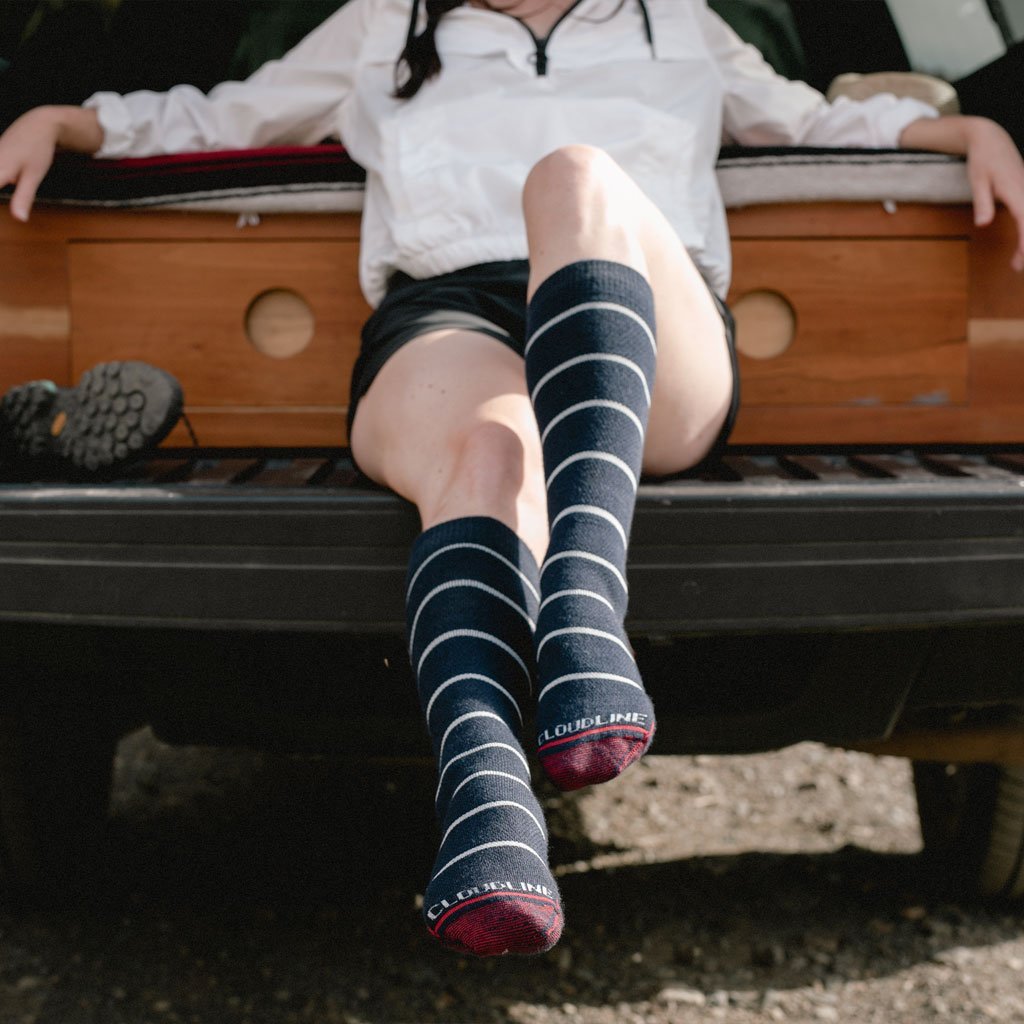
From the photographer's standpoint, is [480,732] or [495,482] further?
[495,482]

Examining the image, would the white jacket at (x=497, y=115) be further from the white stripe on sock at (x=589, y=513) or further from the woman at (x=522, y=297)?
the white stripe on sock at (x=589, y=513)

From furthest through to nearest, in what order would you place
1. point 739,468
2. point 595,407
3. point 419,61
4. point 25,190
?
1. point 419,61
2. point 25,190
3. point 739,468
4. point 595,407

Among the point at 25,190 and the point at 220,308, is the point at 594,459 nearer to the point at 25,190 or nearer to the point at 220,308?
the point at 220,308

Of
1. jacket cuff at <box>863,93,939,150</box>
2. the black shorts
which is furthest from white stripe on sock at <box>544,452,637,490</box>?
jacket cuff at <box>863,93,939,150</box>

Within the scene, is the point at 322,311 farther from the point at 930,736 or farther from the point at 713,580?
the point at 930,736

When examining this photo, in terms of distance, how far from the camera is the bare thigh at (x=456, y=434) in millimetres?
1240

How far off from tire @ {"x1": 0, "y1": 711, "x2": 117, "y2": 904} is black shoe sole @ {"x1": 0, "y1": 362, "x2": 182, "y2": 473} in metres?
0.42

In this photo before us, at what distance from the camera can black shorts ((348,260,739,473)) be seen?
59.3 inches

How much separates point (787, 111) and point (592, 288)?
2.75 feet

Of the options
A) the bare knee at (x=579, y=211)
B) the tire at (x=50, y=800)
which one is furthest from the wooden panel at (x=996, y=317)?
the tire at (x=50, y=800)

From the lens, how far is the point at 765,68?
195 centimetres

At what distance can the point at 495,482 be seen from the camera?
124 centimetres

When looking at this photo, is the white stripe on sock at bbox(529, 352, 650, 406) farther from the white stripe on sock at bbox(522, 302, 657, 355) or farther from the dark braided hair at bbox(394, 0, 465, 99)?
the dark braided hair at bbox(394, 0, 465, 99)

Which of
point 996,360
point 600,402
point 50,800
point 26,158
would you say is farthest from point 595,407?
point 50,800
